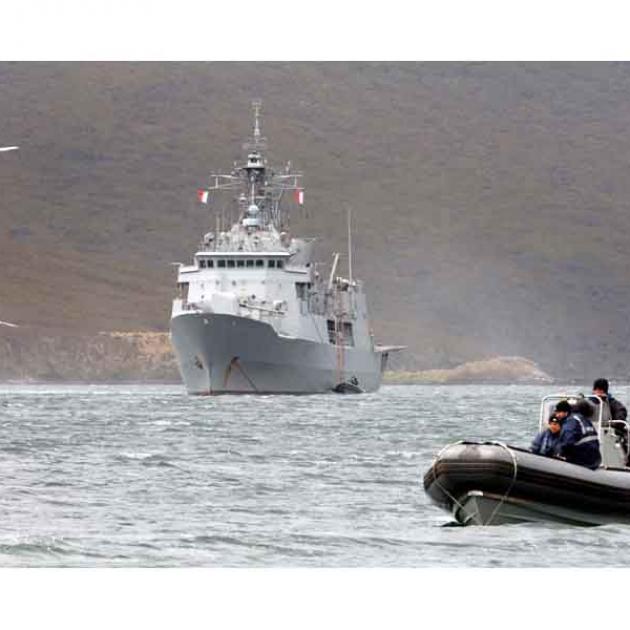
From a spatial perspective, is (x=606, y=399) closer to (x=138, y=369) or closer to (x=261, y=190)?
(x=261, y=190)

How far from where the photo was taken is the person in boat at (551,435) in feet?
64.1

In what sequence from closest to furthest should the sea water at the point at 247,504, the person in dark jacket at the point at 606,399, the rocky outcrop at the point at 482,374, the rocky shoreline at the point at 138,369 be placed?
the sea water at the point at 247,504 < the person in dark jacket at the point at 606,399 < the rocky outcrop at the point at 482,374 < the rocky shoreline at the point at 138,369

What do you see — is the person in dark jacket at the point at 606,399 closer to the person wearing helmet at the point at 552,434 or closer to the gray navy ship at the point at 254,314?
the person wearing helmet at the point at 552,434

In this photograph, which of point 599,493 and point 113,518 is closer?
point 599,493

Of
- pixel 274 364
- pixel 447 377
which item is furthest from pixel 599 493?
pixel 447 377

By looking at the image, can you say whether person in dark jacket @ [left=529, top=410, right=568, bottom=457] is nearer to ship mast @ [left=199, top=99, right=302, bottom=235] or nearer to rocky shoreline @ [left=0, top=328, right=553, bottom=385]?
ship mast @ [left=199, top=99, right=302, bottom=235]

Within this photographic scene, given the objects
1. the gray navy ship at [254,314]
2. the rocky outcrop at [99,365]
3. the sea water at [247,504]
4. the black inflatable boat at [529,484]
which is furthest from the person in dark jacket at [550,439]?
the rocky outcrop at [99,365]

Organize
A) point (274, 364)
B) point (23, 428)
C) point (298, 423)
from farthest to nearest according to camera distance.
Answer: point (274, 364)
point (298, 423)
point (23, 428)

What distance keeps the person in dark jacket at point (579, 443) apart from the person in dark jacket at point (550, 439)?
0.06 metres

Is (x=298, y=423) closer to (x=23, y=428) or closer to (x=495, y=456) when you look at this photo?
(x=23, y=428)

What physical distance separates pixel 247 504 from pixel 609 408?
605cm

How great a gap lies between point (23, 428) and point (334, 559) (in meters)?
32.1

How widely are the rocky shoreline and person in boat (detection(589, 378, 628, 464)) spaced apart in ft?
523
